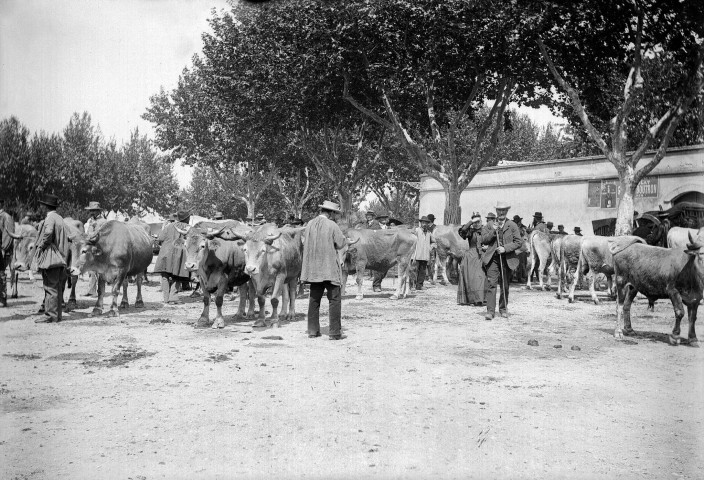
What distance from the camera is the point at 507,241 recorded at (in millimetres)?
12625

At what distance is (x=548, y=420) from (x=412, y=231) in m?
11.8

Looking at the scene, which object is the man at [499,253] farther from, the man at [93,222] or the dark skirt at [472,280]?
the man at [93,222]

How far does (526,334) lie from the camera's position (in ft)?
36.3

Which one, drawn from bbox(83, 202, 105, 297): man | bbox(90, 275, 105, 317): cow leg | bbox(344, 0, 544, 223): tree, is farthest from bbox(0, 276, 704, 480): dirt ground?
bbox(344, 0, 544, 223): tree

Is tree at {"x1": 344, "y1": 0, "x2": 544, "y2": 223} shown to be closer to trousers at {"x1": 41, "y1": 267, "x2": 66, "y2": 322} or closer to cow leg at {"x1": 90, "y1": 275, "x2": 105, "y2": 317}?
cow leg at {"x1": 90, "y1": 275, "x2": 105, "y2": 317}

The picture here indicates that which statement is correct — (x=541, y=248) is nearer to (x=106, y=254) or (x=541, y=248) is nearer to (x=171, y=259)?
(x=171, y=259)

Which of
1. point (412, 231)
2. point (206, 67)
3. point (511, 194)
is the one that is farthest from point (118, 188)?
point (412, 231)

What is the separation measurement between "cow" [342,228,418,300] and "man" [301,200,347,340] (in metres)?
6.42

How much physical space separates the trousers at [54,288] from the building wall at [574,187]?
2425 cm

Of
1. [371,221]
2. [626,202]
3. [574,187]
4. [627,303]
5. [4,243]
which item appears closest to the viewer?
[627,303]

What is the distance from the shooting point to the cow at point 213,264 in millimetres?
11047

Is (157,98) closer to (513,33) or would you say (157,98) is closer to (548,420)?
(513,33)

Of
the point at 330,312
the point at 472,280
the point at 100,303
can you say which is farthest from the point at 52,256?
the point at 472,280

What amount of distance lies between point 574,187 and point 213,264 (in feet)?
81.5
